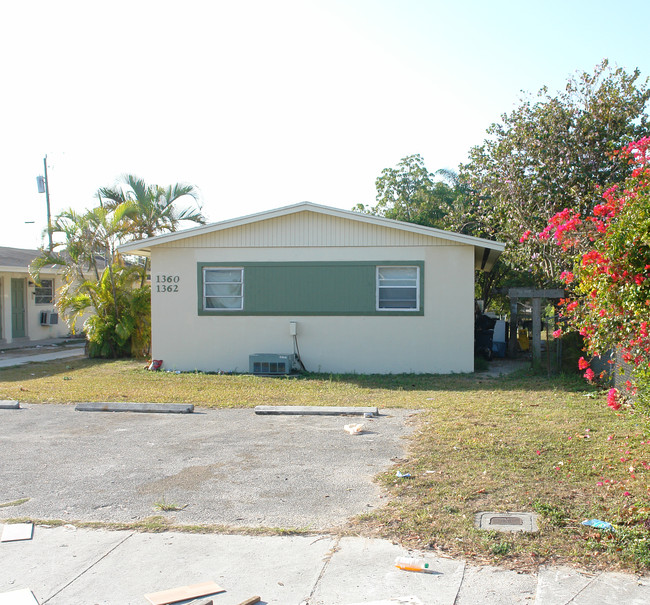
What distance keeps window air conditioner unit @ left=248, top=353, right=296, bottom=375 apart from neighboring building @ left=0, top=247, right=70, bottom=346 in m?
10.4

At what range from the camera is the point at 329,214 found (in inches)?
553

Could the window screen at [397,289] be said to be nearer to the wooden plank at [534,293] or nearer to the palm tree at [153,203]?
the wooden plank at [534,293]

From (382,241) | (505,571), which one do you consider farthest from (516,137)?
(505,571)

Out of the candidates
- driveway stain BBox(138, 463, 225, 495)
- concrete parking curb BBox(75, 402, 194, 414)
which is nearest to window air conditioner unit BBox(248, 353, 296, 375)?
concrete parking curb BBox(75, 402, 194, 414)

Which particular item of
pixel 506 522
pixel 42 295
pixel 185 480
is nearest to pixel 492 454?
pixel 506 522

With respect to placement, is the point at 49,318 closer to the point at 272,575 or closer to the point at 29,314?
the point at 29,314

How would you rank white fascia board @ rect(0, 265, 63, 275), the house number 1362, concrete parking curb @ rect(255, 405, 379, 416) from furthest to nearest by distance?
white fascia board @ rect(0, 265, 63, 275), the house number 1362, concrete parking curb @ rect(255, 405, 379, 416)

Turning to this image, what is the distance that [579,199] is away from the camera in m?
13.2

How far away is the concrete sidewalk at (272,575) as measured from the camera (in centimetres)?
387

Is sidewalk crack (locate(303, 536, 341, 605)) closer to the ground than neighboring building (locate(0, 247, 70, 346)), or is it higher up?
closer to the ground

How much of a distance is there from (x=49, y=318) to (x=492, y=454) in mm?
20465

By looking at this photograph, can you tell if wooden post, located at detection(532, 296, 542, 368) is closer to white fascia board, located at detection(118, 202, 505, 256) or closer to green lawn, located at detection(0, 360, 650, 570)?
green lawn, located at detection(0, 360, 650, 570)

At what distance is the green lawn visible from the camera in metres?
4.54

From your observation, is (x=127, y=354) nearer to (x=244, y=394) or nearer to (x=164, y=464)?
(x=244, y=394)
